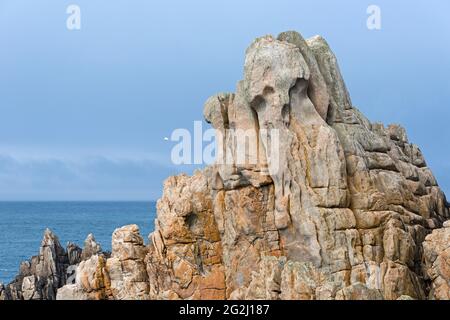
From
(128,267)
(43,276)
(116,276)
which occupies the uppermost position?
(43,276)

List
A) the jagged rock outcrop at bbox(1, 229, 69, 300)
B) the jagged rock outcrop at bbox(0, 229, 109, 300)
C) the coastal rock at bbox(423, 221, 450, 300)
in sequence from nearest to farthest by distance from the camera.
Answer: the coastal rock at bbox(423, 221, 450, 300) < the jagged rock outcrop at bbox(1, 229, 69, 300) < the jagged rock outcrop at bbox(0, 229, 109, 300)

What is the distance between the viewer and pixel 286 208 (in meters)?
64.1

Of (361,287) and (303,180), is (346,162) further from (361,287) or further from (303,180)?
(361,287)

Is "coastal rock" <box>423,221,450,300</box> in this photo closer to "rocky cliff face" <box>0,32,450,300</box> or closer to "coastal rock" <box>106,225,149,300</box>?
"rocky cliff face" <box>0,32,450,300</box>

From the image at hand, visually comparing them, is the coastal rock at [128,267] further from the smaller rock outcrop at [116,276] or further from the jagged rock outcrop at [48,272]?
the jagged rock outcrop at [48,272]

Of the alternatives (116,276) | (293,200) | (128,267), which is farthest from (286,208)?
(116,276)

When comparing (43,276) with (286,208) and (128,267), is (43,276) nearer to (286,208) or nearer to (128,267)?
(128,267)

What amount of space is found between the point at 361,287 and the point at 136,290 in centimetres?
1746

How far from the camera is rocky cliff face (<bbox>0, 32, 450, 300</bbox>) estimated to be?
6284 centimetres

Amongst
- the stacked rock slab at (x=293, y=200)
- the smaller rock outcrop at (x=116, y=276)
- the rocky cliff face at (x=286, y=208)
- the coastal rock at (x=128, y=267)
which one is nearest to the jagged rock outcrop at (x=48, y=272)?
the smaller rock outcrop at (x=116, y=276)

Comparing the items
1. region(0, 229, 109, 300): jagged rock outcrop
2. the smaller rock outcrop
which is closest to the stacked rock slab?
the smaller rock outcrop
